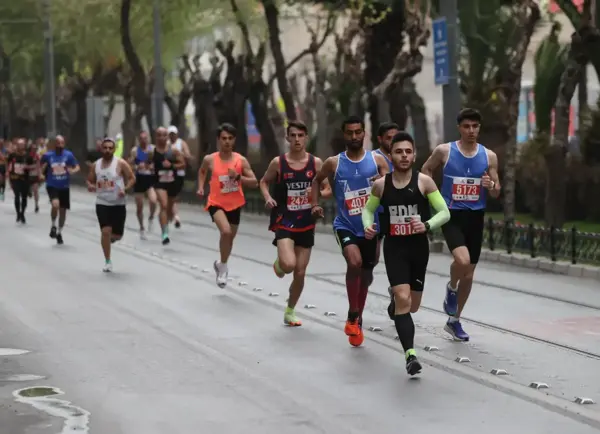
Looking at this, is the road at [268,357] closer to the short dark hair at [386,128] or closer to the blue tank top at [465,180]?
the blue tank top at [465,180]

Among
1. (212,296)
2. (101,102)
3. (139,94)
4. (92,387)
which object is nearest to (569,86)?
(212,296)

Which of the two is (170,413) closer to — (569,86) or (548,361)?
(548,361)

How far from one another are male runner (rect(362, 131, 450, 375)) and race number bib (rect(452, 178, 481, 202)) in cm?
144

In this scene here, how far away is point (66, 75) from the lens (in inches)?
2677

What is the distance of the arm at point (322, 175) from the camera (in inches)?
485

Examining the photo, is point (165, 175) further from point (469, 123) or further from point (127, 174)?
point (469, 123)

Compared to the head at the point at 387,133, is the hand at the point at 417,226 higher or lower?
lower

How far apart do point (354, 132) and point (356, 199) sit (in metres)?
0.52

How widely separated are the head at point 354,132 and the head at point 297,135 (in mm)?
937

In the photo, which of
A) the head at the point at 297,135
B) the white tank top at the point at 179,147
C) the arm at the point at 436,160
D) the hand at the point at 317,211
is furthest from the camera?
the white tank top at the point at 179,147

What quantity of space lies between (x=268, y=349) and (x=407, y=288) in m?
1.65

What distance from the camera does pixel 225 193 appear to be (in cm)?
1698

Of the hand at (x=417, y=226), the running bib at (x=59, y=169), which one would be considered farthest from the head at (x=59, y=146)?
the hand at (x=417, y=226)

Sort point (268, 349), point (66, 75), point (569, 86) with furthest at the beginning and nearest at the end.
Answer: point (66, 75)
point (569, 86)
point (268, 349)
